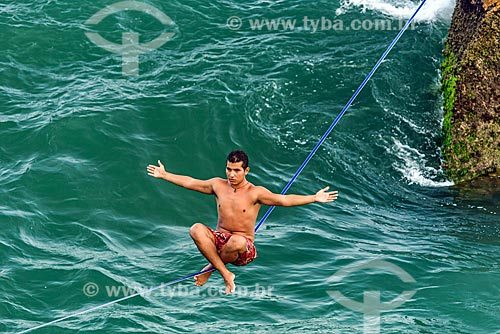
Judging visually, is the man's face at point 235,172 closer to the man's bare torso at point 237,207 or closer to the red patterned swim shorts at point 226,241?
the man's bare torso at point 237,207

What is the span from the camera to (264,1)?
869 inches

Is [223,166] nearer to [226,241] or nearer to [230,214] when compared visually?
[230,214]

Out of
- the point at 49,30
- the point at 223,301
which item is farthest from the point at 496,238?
the point at 49,30

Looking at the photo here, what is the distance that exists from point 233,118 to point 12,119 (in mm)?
4194

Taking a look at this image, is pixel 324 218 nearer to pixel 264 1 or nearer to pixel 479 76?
pixel 479 76

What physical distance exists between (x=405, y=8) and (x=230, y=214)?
481 inches

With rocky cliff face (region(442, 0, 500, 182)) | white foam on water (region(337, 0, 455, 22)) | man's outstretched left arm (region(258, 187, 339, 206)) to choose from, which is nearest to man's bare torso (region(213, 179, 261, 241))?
man's outstretched left arm (region(258, 187, 339, 206))

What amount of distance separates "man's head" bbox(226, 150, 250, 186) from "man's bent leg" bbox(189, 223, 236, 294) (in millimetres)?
720

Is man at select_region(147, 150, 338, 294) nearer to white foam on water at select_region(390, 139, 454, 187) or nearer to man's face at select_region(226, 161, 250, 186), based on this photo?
man's face at select_region(226, 161, 250, 186)

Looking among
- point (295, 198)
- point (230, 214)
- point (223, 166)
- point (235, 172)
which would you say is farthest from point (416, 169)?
point (235, 172)

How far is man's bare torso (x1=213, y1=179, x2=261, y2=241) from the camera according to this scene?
453 inches

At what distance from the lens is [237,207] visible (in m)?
11.6

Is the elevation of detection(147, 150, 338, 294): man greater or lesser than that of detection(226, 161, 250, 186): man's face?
lesser

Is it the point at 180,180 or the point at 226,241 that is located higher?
the point at 180,180
